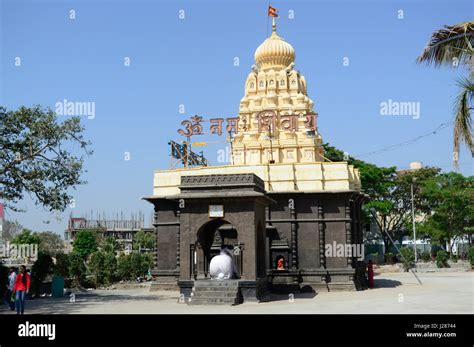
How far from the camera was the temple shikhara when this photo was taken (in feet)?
84.3

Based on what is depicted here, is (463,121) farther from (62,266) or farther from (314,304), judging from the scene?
(62,266)

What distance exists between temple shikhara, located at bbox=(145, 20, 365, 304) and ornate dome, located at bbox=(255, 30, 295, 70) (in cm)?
159

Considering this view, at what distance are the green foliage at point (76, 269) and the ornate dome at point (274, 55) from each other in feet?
75.2

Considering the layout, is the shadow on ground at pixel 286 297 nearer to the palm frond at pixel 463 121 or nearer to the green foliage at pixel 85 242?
the palm frond at pixel 463 121

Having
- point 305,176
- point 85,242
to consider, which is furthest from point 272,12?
point 85,242

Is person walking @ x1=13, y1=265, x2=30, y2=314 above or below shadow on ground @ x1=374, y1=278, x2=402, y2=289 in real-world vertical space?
above

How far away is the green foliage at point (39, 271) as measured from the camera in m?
32.1

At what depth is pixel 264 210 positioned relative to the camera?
28438 mm

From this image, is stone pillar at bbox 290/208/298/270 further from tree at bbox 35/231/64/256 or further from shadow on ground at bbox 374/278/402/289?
tree at bbox 35/231/64/256

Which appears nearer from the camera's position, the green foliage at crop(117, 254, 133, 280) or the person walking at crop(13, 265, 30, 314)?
the person walking at crop(13, 265, 30, 314)

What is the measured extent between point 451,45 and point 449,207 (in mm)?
55199

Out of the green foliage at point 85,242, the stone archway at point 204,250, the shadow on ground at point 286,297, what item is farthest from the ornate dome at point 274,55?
the green foliage at point 85,242

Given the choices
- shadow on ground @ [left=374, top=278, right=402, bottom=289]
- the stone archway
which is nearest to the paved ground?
the stone archway
